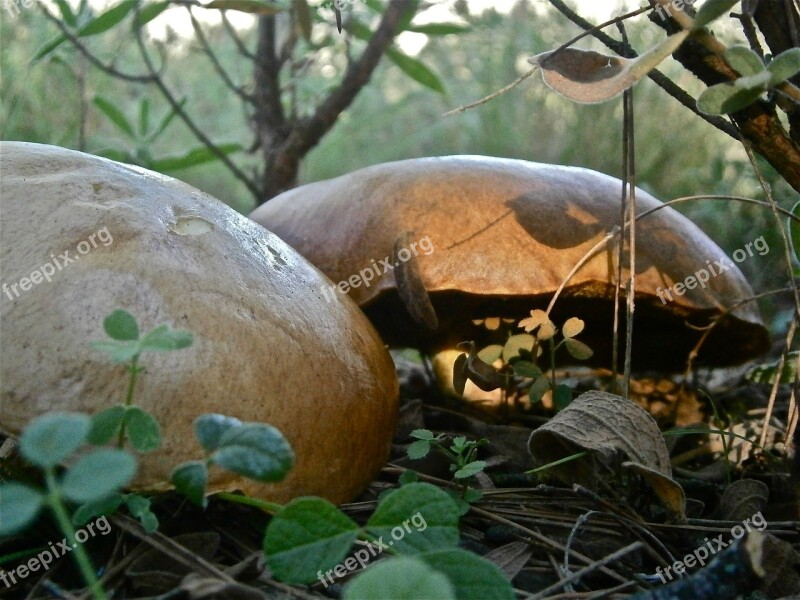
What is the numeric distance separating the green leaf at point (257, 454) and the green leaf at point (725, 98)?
711mm

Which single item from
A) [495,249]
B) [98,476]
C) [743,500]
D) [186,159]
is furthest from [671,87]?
[186,159]

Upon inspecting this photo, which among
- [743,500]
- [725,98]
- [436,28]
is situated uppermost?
[436,28]

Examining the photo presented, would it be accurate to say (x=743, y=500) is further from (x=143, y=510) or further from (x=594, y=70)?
(x=143, y=510)

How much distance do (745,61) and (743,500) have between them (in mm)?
684

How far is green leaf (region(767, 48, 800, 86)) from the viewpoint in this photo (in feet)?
3.05

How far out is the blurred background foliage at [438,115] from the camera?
8.84 ft

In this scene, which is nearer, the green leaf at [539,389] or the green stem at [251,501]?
the green stem at [251,501]

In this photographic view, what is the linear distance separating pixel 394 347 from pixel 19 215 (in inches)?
39.7

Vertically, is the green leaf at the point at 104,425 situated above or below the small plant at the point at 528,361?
above

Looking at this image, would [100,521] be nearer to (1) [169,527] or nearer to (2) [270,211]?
(1) [169,527]

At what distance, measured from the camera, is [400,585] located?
0.57 meters

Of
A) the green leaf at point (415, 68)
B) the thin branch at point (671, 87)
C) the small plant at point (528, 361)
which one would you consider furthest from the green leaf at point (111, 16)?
the small plant at point (528, 361)

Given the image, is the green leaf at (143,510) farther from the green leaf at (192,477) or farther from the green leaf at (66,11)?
the green leaf at (66,11)

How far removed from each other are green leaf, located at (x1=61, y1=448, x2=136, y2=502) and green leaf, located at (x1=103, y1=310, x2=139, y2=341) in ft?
0.66
